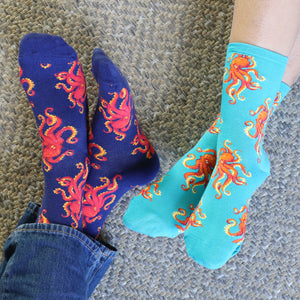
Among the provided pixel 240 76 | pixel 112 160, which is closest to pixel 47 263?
pixel 112 160

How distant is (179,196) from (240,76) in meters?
0.22

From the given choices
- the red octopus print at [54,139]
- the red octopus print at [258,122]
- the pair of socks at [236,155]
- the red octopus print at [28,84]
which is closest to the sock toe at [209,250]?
→ the pair of socks at [236,155]

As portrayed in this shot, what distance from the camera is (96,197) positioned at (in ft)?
2.17

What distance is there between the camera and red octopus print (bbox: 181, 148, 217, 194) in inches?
23.8

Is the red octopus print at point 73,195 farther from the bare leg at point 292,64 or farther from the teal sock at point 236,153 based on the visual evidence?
the bare leg at point 292,64

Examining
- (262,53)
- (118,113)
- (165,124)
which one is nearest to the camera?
(262,53)

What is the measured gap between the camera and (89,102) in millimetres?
729

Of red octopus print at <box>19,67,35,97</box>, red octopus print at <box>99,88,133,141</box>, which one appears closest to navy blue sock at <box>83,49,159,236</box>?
red octopus print at <box>99,88,133,141</box>

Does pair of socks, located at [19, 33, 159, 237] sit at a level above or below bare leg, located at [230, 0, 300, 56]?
below

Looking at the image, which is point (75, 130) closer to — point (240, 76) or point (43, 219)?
point (43, 219)

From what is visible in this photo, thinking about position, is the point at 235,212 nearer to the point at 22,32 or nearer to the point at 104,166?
the point at 104,166

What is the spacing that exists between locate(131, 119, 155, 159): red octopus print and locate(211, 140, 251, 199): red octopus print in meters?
0.16

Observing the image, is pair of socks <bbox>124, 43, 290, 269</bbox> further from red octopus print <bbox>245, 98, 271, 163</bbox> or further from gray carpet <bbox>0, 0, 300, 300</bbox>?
gray carpet <bbox>0, 0, 300, 300</bbox>

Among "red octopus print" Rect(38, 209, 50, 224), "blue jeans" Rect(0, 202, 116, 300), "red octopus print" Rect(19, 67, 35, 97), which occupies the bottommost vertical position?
"blue jeans" Rect(0, 202, 116, 300)
